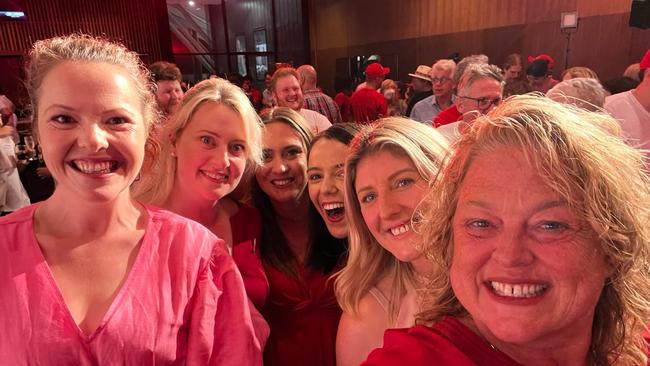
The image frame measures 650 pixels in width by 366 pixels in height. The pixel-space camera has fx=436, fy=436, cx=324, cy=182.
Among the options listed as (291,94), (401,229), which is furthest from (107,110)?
(291,94)

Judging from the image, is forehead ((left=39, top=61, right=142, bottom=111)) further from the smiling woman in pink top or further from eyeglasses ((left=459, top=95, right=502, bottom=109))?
eyeglasses ((left=459, top=95, right=502, bottom=109))

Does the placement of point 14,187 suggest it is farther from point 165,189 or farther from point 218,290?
point 218,290

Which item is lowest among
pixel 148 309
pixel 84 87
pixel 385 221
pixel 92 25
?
pixel 148 309

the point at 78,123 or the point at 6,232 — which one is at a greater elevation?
the point at 78,123

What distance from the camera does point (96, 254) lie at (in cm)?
125

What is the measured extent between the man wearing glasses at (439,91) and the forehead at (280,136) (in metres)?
2.58

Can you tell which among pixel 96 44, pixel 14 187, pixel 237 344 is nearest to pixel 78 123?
pixel 96 44

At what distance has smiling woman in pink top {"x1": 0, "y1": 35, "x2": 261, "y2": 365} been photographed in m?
1.12

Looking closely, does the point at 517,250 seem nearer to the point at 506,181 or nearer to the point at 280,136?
the point at 506,181

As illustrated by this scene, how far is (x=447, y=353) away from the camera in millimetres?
936

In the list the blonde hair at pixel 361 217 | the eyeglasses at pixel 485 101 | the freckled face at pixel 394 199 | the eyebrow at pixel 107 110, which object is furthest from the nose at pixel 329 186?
the eyeglasses at pixel 485 101

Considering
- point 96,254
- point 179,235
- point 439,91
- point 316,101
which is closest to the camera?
point 96,254

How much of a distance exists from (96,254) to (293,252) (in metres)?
0.92

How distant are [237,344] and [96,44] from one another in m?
1.01
